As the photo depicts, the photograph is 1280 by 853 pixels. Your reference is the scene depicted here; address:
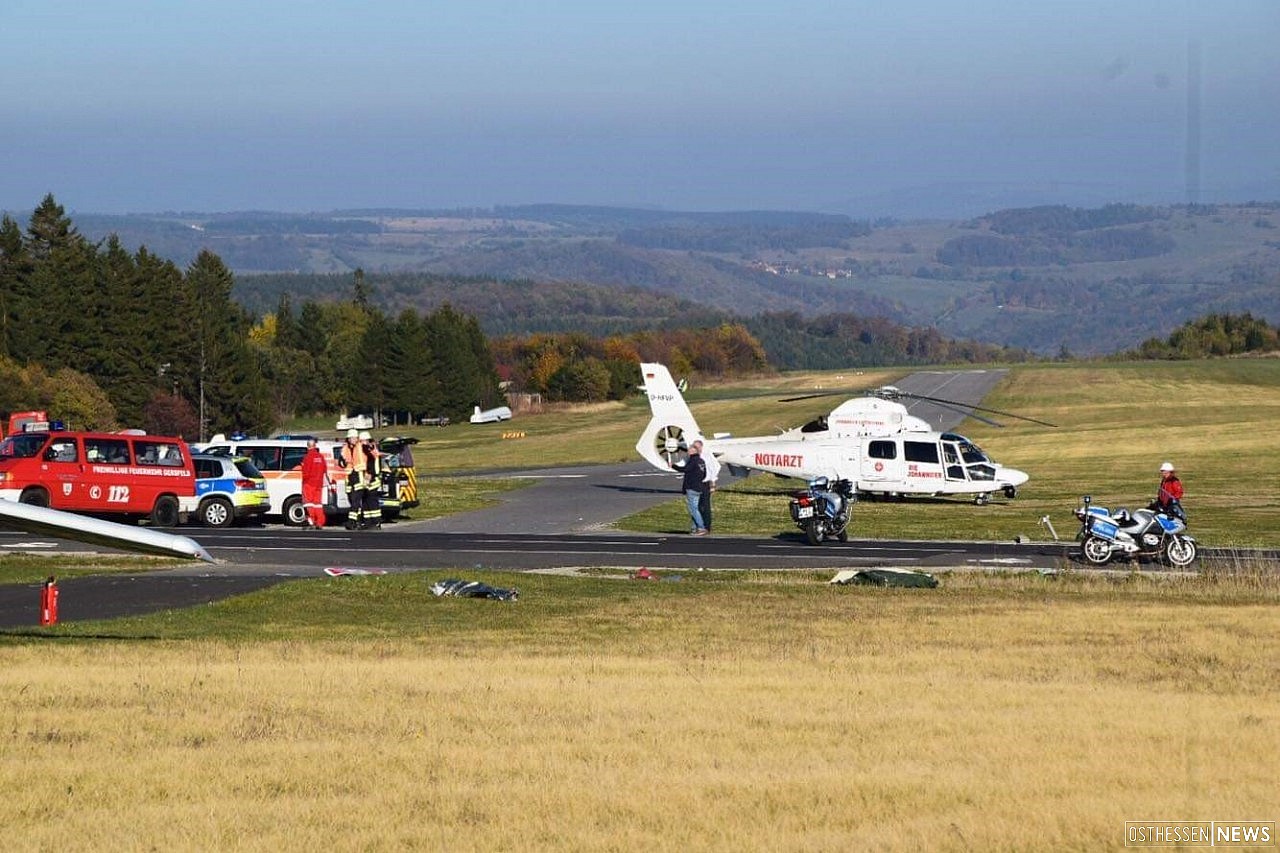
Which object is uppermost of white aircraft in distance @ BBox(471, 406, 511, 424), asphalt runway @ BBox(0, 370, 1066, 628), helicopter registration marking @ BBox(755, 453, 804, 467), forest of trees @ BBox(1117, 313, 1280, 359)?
forest of trees @ BBox(1117, 313, 1280, 359)

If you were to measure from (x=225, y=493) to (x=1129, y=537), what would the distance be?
18.2 m

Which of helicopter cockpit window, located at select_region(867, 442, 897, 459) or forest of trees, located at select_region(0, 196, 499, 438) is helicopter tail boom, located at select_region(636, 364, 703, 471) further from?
forest of trees, located at select_region(0, 196, 499, 438)

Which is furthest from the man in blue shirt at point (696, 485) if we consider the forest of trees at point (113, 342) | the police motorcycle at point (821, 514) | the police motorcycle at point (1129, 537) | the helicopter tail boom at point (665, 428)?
the forest of trees at point (113, 342)

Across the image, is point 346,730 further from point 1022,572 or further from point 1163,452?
point 1163,452

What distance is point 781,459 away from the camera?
45125 mm

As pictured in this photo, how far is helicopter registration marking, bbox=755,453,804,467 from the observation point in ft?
147

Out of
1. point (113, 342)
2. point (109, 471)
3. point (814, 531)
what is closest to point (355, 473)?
point (109, 471)

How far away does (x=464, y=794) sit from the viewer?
35.7ft

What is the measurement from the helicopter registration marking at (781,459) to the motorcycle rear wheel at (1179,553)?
54.2 ft

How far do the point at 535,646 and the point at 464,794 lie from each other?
27.1ft

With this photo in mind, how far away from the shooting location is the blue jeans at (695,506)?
36.1m

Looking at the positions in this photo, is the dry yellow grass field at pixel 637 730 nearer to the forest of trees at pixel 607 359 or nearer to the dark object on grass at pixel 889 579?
the dark object on grass at pixel 889 579

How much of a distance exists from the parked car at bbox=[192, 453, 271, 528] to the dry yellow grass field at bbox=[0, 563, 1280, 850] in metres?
14.6

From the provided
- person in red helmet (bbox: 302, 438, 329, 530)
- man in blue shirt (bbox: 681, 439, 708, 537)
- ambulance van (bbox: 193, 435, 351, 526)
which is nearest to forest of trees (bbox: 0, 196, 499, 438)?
ambulance van (bbox: 193, 435, 351, 526)
